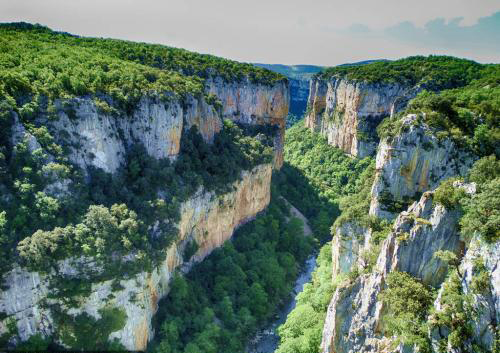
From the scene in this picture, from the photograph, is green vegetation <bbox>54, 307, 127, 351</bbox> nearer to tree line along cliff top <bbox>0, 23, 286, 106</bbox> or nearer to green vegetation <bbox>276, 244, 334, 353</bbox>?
green vegetation <bbox>276, 244, 334, 353</bbox>

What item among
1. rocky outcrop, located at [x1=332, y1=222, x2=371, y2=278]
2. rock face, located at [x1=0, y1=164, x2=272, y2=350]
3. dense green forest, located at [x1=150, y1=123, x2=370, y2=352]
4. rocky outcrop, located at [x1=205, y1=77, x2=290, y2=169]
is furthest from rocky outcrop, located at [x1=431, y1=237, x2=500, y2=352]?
rocky outcrop, located at [x1=205, y1=77, x2=290, y2=169]

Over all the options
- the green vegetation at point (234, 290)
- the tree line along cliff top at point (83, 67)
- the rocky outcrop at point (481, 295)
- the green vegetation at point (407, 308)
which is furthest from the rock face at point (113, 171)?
the rocky outcrop at point (481, 295)

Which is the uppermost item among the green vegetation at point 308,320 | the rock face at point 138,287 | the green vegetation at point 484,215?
the green vegetation at point 484,215

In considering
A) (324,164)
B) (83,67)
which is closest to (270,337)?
(83,67)

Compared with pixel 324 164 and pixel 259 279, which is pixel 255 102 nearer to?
pixel 324 164

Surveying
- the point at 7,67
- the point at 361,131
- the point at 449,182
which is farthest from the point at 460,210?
the point at 361,131

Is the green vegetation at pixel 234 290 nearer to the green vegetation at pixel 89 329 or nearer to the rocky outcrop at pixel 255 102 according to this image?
the green vegetation at pixel 89 329

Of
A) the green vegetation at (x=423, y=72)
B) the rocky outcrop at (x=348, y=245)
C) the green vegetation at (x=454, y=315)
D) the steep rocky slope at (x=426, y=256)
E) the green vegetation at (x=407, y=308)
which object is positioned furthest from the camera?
→ the green vegetation at (x=423, y=72)

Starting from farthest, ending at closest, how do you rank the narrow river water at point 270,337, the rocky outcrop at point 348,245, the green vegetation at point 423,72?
the green vegetation at point 423,72 → the narrow river water at point 270,337 → the rocky outcrop at point 348,245
